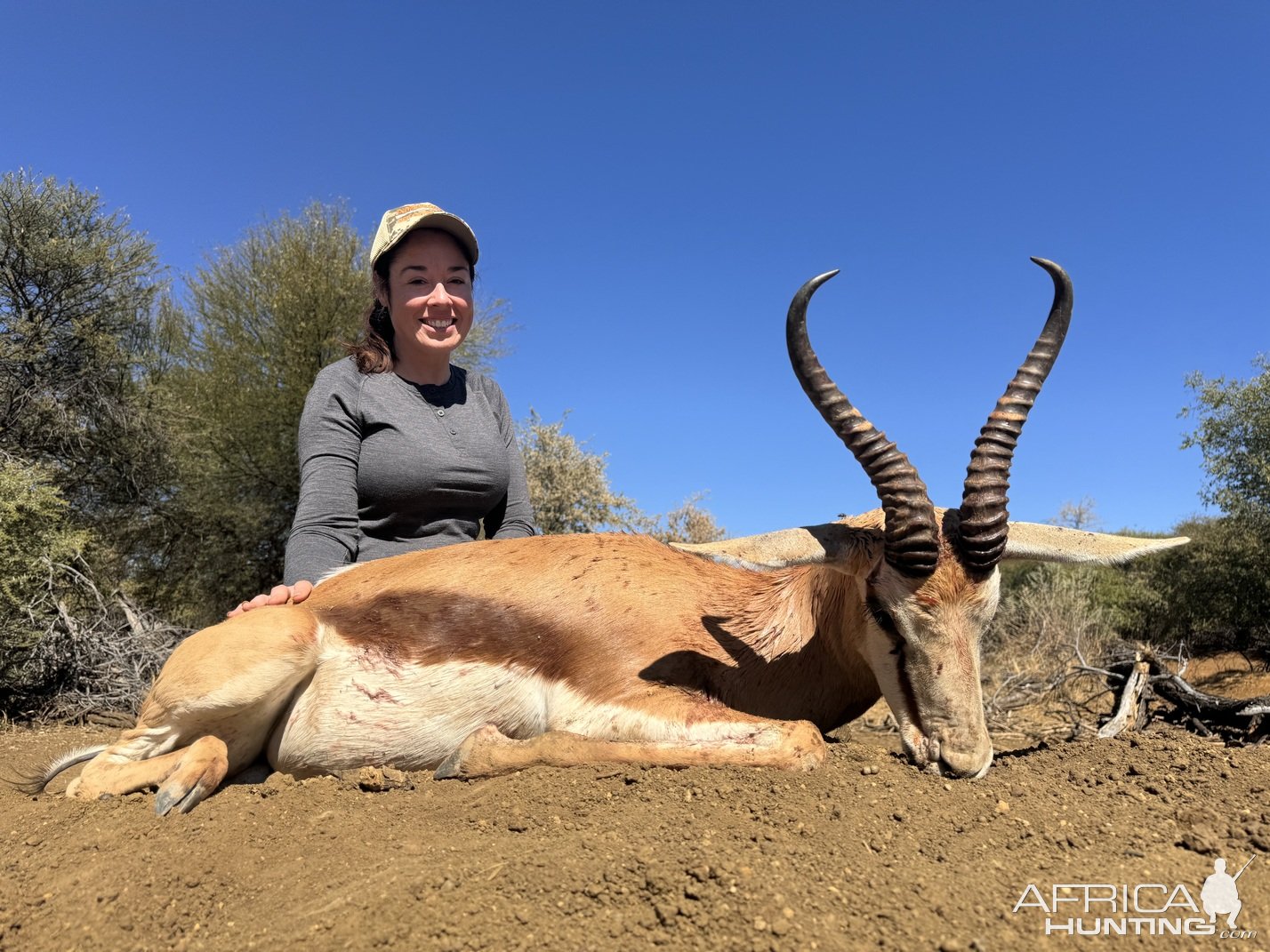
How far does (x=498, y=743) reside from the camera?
3.59 meters

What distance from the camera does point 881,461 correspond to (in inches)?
145

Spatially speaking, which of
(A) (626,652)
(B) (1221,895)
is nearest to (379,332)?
(A) (626,652)

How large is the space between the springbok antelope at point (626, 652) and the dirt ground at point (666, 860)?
0.80ft

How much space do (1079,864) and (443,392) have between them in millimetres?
4340

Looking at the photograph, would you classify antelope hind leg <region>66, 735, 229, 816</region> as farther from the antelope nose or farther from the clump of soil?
the antelope nose

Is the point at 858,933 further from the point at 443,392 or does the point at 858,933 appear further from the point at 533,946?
the point at 443,392

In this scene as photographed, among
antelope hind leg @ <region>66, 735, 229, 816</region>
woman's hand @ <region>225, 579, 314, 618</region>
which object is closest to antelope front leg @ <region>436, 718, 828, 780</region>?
antelope hind leg @ <region>66, 735, 229, 816</region>

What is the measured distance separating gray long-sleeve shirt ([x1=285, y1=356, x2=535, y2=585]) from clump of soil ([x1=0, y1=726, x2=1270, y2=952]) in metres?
1.56

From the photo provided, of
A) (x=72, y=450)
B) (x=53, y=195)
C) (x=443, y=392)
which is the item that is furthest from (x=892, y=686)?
(x=53, y=195)

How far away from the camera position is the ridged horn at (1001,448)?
139 inches

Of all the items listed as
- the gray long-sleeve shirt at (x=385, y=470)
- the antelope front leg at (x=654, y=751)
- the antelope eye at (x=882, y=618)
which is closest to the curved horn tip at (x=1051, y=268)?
the antelope eye at (x=882, y=618)

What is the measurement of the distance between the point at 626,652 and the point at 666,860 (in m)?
1.40

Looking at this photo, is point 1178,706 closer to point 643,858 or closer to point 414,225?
point 643,858

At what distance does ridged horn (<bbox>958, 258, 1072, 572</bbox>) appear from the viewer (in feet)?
11.6
